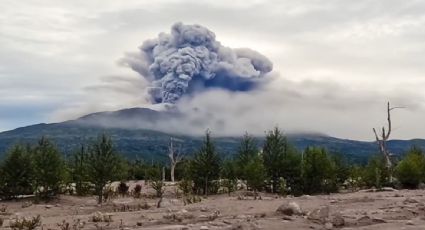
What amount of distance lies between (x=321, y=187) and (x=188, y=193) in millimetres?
11648

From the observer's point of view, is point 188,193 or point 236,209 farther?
point 188,193

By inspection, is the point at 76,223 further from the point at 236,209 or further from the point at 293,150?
the point at 293,150

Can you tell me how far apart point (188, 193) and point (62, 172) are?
34.0 ft

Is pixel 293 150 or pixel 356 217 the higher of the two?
pixel 293 150

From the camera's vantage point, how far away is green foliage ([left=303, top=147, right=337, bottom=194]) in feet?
155

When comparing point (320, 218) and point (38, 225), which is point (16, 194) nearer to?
point (38, 225)

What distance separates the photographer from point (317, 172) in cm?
4734

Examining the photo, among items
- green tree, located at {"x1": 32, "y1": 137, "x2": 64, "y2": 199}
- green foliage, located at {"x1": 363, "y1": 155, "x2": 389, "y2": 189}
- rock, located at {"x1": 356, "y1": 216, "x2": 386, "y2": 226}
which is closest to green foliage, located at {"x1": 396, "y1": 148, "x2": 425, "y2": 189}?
green foliage, located at {"x1": 363, "y1": 155, "x2": 389, "y2": 189}

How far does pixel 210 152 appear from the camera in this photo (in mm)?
49531

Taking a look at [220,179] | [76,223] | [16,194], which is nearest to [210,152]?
[220,179]

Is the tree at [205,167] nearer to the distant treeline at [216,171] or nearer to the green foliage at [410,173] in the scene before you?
the distant treeline at [216,171]

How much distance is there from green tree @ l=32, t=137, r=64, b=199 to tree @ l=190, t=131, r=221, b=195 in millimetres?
11505

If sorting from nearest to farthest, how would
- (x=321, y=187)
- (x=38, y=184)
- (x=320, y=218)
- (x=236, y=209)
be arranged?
(x=320, y=218) → (x=236, y=209) → (x=38, y=184) → (x=321, y=187)

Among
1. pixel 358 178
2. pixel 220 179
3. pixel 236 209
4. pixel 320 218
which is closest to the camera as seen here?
pixel 320 218
